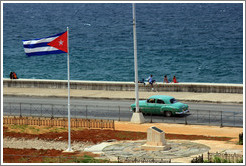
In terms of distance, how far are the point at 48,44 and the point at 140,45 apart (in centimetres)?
9880

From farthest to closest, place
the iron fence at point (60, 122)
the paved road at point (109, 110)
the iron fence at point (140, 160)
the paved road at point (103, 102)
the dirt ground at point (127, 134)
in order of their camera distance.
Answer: the paved road at point (103, 102) < the paved road at point (109, 110) < the iron fence at point (60, 122) < the dirt ground at point (127, 134) < the iron fence at point (140, 160)

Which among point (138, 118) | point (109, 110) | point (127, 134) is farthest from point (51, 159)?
point (109, 110)

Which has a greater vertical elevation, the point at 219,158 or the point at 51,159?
the point at 219,158

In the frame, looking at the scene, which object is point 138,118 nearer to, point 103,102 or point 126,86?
point 103,102

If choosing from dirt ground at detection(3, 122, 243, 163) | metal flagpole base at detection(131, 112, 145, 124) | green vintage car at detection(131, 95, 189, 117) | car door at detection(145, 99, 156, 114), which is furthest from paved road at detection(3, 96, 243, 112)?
dirt ground at detection(3, 122, 243, 163)

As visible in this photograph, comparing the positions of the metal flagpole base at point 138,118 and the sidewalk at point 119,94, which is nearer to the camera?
the metal flagpole base at point 138,118

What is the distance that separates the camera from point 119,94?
52.4 metres

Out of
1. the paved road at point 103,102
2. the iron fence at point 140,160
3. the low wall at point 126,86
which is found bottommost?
the iron fence at point 140,160

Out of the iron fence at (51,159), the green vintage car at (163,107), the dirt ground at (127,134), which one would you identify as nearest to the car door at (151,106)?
the green vintage car at (163,107)

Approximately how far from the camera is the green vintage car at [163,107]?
41.4m

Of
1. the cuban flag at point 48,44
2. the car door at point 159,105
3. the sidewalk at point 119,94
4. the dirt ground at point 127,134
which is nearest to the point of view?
the cuban flag at point 48,44

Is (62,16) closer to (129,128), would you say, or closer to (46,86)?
(46,86)

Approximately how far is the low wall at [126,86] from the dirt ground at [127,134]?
13093mm

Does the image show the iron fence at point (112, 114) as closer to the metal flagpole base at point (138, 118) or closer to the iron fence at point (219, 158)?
the metal flagpole base at point (138, 118)
